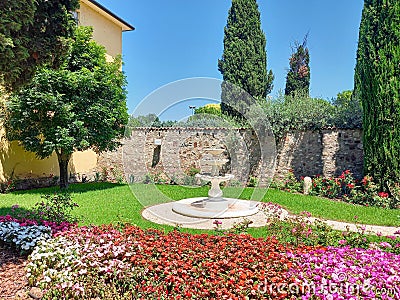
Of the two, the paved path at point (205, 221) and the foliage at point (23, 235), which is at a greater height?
the foliage at point (23, 235)

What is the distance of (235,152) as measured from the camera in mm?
12773

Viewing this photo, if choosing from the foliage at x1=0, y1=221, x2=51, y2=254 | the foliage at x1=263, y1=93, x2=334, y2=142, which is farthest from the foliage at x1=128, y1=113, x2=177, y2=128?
the foliage at x1=0, y1=221, x2=51, y2=254

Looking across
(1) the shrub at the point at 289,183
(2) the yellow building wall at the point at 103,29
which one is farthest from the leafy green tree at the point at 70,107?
Result: (1) the shrub at the point at 289,183

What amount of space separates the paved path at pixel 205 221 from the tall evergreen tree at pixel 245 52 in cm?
910

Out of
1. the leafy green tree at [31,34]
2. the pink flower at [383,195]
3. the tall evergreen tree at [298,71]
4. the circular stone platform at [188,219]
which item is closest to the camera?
the leafy green tree at [31,34]

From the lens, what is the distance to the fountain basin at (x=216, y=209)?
24.1 feet

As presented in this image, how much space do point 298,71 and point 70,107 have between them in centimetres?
1292

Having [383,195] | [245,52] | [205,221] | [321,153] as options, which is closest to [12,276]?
[205,221]

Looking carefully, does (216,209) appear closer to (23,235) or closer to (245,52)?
(23,235)

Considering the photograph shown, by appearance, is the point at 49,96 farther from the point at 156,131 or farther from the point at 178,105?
the point at 156,131

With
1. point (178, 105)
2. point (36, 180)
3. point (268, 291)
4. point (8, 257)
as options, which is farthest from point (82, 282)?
A: point (36, 180)

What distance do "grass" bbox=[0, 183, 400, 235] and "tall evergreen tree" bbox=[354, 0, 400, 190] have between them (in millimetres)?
1554

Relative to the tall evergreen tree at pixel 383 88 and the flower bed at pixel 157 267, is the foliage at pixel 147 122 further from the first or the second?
the flower bed at pixel 157 267

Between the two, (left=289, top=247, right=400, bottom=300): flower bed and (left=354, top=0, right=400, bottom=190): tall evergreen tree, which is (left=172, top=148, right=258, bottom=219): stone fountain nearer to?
(left=289, top=247, right=400, bottom=300): flower bed
